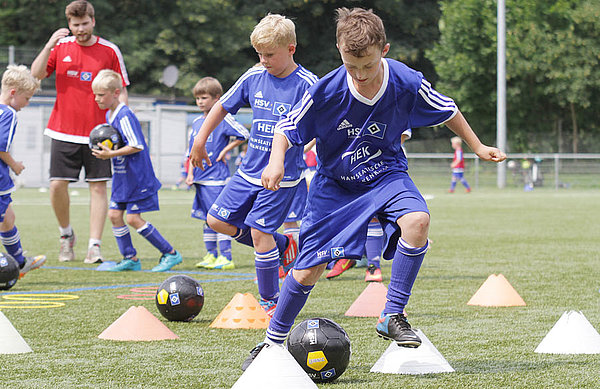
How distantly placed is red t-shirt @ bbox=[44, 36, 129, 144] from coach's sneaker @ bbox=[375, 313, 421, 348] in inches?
243

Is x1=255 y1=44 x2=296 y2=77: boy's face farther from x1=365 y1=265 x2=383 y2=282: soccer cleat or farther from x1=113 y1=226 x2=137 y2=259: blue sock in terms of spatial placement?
x1=113 y1=226 x2=137 y2=259: blue sock

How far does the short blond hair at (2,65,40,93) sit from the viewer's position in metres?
8.27

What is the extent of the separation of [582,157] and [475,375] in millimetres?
32227

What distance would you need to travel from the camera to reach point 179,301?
5.79 m

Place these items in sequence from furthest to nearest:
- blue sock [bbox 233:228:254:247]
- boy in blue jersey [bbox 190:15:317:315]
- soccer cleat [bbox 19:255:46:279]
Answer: soccer cleat [bbox 19:255:46:279] → blue sock [bbox 233:228:254:247] → boy in blue jersey [bbox 190:15:317:315]

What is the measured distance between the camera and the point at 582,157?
3469cm

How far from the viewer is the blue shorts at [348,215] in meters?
4.36

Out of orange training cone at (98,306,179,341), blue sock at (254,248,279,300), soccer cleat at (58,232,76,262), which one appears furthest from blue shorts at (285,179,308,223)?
soccer cleat at (58,232,76,262)

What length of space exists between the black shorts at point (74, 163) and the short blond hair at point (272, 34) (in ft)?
13.7

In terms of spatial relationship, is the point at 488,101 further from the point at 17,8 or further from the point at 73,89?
the point at 73,89

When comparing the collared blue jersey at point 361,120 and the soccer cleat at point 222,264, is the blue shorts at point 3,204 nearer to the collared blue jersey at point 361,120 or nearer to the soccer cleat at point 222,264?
the soccer cleat at point 222,264

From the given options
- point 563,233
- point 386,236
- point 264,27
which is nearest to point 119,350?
point 386,236

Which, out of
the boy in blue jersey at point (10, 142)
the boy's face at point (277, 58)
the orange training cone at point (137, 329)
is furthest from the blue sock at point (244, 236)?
the boy in blue jersey at point (10, 142)

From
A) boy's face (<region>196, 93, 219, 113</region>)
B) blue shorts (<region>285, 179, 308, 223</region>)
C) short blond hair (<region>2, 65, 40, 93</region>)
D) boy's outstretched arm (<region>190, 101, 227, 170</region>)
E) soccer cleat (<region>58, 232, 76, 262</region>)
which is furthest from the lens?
soccer cleat (<region>58, 232, 76, 262</region>)
